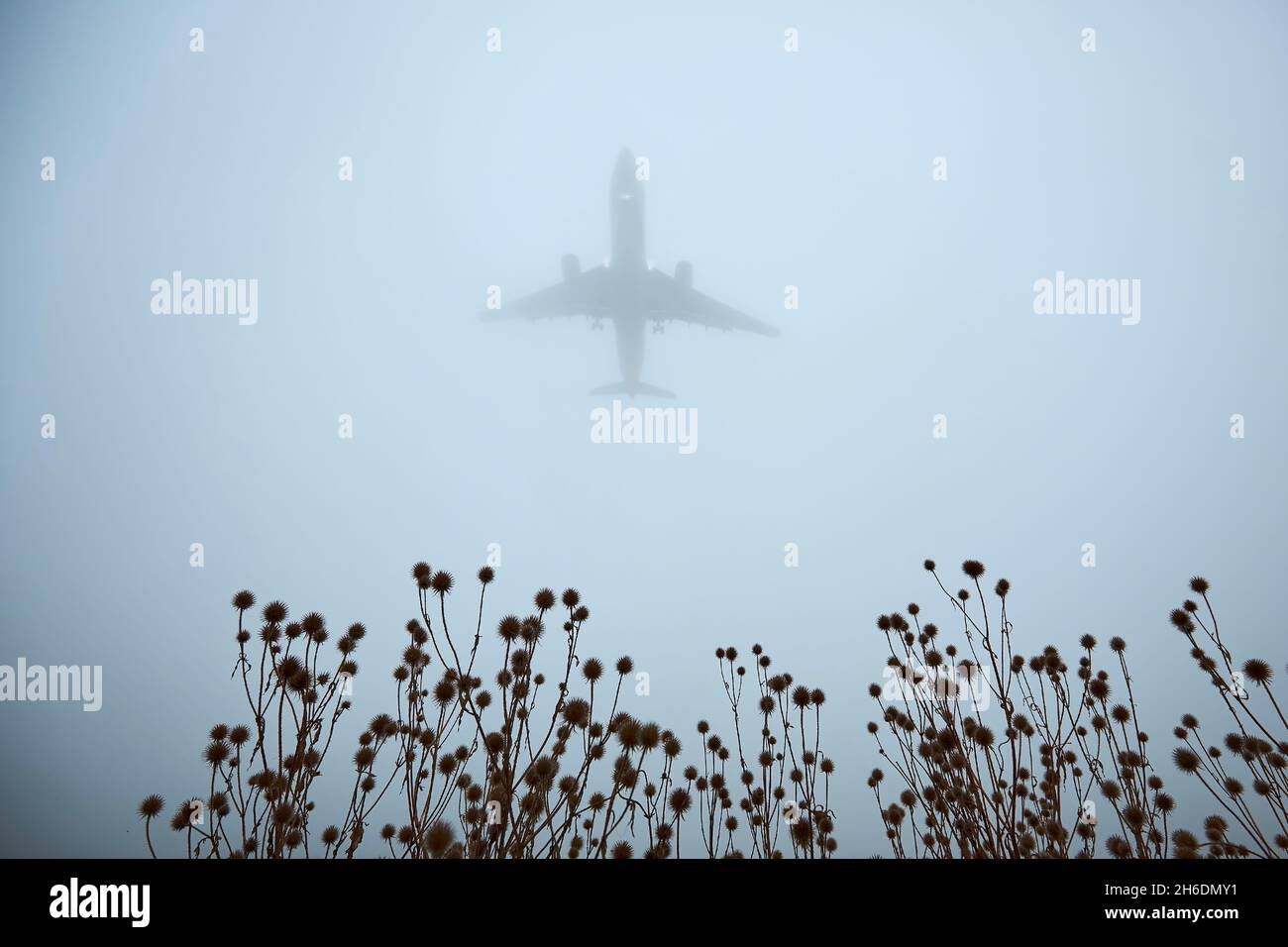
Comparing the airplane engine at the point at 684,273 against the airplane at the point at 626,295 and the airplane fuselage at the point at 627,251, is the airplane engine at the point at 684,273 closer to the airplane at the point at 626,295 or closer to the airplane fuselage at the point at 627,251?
the airplane at the point at 626,295

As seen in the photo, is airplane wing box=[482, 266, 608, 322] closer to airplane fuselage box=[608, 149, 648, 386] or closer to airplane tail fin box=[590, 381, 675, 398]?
airplane fuselage box=[608, 149, 648, 386]

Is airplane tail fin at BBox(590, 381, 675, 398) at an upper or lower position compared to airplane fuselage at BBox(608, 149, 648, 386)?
lower

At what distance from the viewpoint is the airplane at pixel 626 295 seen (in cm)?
2003

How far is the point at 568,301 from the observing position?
794 inches

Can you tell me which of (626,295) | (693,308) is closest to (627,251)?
(626,295)

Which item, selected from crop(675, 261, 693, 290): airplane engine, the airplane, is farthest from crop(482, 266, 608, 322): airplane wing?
crop(675, 261, 693, 290): airplane engine

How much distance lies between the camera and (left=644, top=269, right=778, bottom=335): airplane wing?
66.1 feet

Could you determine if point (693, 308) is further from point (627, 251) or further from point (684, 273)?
point (627, 251)

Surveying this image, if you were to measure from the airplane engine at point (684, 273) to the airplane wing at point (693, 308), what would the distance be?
13cm
